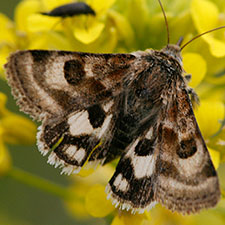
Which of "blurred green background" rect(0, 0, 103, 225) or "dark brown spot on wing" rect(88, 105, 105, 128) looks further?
"blurred green background" rect(0, 0, 103, 225)

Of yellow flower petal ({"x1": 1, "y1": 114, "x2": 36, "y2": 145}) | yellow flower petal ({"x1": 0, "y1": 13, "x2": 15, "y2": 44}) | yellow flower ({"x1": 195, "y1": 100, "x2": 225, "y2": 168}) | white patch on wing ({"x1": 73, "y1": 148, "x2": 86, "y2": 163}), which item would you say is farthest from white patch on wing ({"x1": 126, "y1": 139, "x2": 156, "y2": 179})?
yellow flower petal ({"x1": 0, "y1": 13, "x2": 15, "y2": 44})

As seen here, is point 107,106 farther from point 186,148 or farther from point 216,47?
point 216,47

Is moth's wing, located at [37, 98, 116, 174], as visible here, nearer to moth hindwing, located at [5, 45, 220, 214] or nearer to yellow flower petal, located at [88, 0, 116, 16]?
moth hindwing, located at [5, 45, 220, 214]

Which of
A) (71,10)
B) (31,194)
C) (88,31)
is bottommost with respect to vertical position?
(31,194)

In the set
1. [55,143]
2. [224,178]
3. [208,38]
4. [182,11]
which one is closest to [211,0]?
[182,11]

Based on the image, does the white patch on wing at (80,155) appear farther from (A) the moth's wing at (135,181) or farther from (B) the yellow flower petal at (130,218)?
(B) the yellow flower petal at (130,218)

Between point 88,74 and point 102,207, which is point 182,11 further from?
point 102,207

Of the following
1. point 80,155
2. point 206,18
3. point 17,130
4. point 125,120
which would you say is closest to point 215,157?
point 125,120
